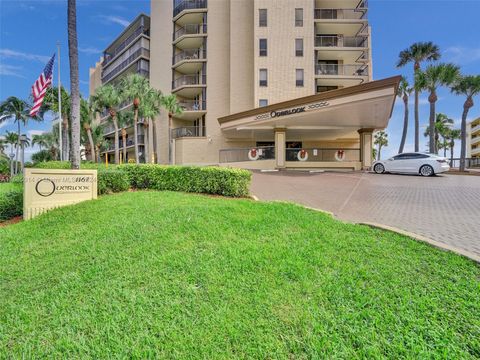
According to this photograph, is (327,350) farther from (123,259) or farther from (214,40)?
(214,40)

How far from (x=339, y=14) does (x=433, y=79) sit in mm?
12620

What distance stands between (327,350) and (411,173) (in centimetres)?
1775

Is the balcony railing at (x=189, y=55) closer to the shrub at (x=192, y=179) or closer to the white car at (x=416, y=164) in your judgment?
the white car at (x=416, y=164)

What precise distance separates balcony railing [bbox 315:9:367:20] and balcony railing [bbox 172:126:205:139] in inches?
712

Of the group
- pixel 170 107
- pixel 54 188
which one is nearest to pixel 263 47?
pixel 170 107

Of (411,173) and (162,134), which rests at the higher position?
(162,134)

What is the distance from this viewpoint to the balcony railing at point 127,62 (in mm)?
35281

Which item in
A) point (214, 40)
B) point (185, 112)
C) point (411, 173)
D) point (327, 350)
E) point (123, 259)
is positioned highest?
point (214, 40)

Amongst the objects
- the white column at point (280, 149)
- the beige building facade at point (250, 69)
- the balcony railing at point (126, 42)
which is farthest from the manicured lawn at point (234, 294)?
the balcony railing at point (126, 42)

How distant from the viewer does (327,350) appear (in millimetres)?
2254

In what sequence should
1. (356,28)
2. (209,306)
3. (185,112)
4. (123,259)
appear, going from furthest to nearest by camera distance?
(185,112) < (356,28) < (123,259) < (209,306)

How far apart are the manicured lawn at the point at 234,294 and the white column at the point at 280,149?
16082 millimetres

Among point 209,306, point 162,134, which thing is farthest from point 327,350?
point 162,134

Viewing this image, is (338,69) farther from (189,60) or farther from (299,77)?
(189,60)
